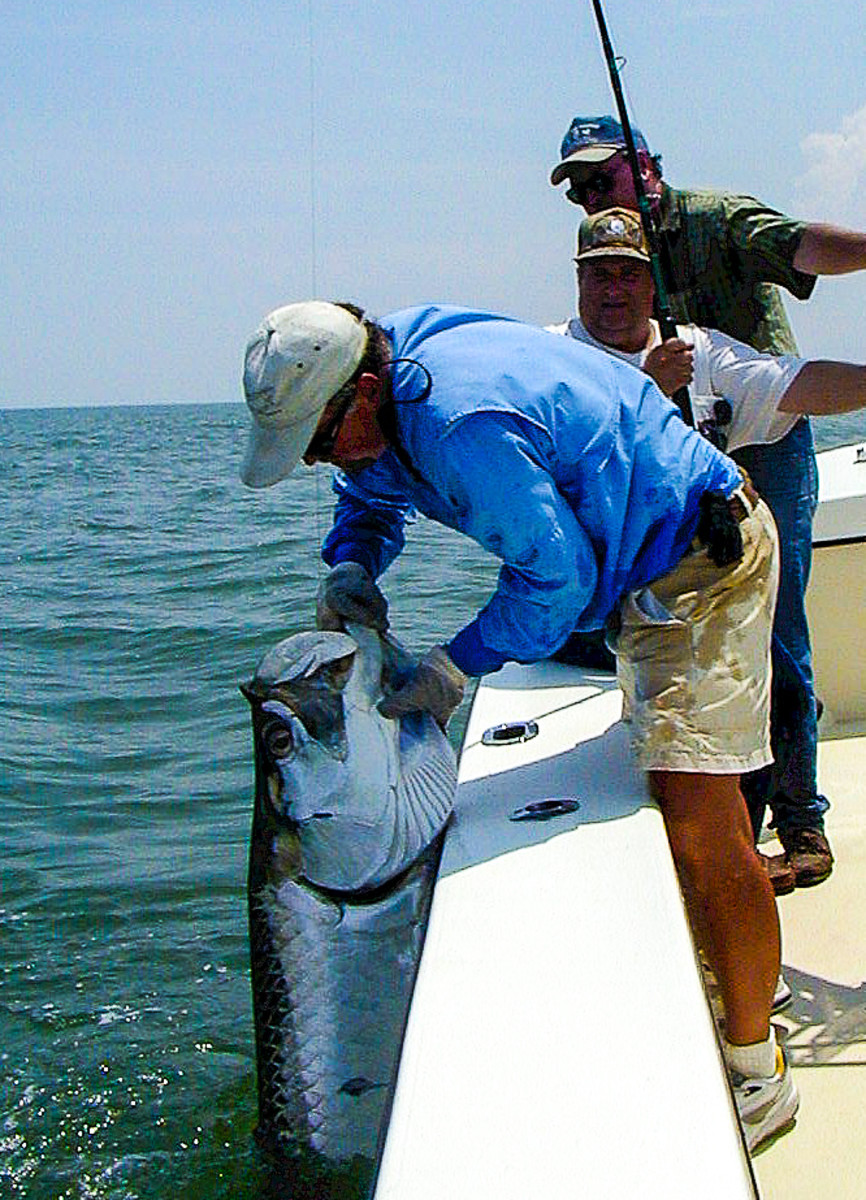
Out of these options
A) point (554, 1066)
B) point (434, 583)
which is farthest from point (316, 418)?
point (434, 583)

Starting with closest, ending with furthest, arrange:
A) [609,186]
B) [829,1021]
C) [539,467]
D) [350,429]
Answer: [539,467] < [350,429] < [829,1021] < [609,186]

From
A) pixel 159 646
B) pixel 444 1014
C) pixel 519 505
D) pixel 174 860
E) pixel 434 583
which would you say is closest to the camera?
pixel 444 1014

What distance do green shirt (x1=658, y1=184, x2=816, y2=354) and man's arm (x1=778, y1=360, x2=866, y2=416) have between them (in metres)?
0.21

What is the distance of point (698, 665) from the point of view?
2.51 meters

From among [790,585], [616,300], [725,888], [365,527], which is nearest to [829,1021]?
[725,888]

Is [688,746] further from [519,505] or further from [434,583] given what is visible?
[434,583]

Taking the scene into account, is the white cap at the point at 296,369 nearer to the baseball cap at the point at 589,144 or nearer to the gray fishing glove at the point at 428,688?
the gray fishing glove at the point at 428,688

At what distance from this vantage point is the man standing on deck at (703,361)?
121 inches

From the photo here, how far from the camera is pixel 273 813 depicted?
2.49 m

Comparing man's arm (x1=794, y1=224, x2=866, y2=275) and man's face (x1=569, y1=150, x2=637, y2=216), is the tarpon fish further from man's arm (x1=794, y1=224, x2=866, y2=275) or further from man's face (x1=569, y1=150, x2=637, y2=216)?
man's face (x1=569, y1=150, x2=637, y2=216)

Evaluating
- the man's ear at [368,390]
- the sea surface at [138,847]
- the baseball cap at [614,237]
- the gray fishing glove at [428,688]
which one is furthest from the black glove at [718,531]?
the sea surface at [138,847]

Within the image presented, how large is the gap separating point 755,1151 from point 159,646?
705 cm

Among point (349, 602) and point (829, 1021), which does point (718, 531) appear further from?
point (829, 1021)

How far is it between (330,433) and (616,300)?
1.07 meters
